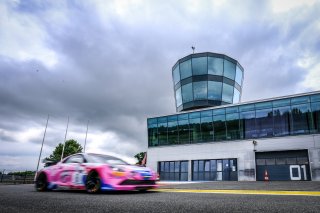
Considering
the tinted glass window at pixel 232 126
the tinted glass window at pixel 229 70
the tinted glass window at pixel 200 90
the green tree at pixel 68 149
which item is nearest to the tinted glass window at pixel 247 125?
the tinted glass window at pixel 232 126

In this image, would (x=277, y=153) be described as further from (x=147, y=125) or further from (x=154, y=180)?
(x=154, y=180)

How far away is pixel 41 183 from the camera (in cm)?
792

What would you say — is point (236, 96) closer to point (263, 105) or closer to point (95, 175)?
point (263, 105)

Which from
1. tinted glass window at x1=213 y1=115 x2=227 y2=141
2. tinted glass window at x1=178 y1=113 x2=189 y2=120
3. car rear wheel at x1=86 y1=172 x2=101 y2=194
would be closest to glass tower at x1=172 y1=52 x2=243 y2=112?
tinted glass window at x1=178 y1=113 x2=189 y2=120

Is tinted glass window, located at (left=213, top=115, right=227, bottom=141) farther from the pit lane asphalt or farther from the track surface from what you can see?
the track surface

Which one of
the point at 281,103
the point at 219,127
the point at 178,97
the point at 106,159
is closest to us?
the point at 106,159

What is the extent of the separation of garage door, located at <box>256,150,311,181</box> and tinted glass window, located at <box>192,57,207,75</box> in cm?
1312

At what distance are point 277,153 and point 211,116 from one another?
25.4 ft

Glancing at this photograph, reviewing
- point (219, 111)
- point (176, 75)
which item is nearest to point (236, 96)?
point (219, 111)

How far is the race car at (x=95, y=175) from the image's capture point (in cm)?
630

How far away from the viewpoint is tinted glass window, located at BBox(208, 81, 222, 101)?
1310 inches

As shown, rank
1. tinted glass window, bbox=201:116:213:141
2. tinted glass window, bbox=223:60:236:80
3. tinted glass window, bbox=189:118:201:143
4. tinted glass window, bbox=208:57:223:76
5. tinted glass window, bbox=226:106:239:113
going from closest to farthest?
tinted glass window, bbox=226:106:239:113 < tinted glass window, bbox=201:116:213:141 < tinted glass window, bbox=189:118:201:143 < tinted glass window, bbox=208:57:223:76 < tinted glass window, bbox=223:60:236:80

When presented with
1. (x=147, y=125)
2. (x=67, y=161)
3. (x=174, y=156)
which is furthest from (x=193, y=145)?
(x=67, y=161)

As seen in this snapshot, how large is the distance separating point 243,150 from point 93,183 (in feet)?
74.0
